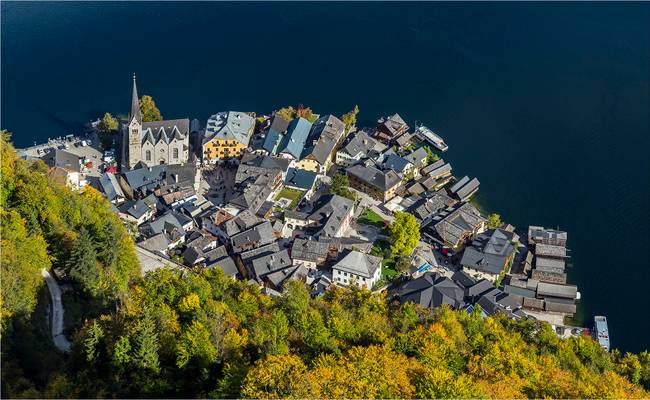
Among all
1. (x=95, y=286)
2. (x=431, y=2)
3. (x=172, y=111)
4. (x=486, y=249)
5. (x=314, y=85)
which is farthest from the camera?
(x=431, y=2)

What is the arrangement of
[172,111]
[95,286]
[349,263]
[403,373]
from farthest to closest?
[172,111], [349,263], [95,286], [403,373]

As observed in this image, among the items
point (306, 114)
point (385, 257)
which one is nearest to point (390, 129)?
point (306, 114)

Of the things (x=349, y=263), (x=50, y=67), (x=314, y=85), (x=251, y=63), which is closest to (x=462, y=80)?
(x=314, y=85)

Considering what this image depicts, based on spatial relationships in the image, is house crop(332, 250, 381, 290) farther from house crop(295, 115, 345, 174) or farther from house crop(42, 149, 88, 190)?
house crop(42, 149, 88, 190)

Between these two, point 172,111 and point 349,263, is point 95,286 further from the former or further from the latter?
point 172,111

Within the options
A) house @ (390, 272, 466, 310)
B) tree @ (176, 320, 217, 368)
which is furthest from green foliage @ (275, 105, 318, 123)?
tree @ (176, 320, 217, 368)

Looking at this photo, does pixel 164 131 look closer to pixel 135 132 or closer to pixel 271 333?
pixel 135 132
